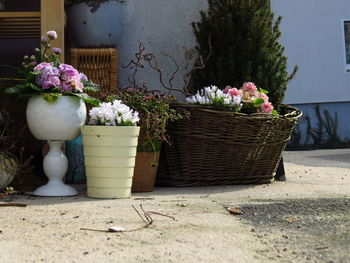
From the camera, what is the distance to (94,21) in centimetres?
495

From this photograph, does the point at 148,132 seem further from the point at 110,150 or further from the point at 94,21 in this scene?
the point at 94,21

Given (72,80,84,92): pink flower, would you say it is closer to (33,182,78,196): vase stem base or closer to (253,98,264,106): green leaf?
(33,182,78,196): vase stem base

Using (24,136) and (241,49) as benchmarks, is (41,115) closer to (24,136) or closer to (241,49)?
(24,136)

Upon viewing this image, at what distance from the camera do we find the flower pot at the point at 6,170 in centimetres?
400

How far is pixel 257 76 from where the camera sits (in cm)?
495

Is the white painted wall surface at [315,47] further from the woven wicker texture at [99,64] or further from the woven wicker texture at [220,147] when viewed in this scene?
the woven wicker texture at [220,147]

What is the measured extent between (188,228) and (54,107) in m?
1.44

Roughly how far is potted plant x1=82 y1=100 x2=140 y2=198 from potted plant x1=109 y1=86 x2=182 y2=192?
21 centimetres

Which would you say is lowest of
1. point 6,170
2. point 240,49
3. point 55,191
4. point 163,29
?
point 55,191

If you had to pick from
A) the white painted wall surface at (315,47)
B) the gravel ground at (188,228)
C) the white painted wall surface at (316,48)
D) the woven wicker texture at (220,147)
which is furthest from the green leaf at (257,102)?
the white painted wall surface at (316,48)

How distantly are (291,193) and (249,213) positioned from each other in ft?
2.96

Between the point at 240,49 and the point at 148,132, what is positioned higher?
the point at 240,49

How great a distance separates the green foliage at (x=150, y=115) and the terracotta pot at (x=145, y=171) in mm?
39

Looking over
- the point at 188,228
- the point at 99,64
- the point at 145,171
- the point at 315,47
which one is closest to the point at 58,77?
the point at 145,171
